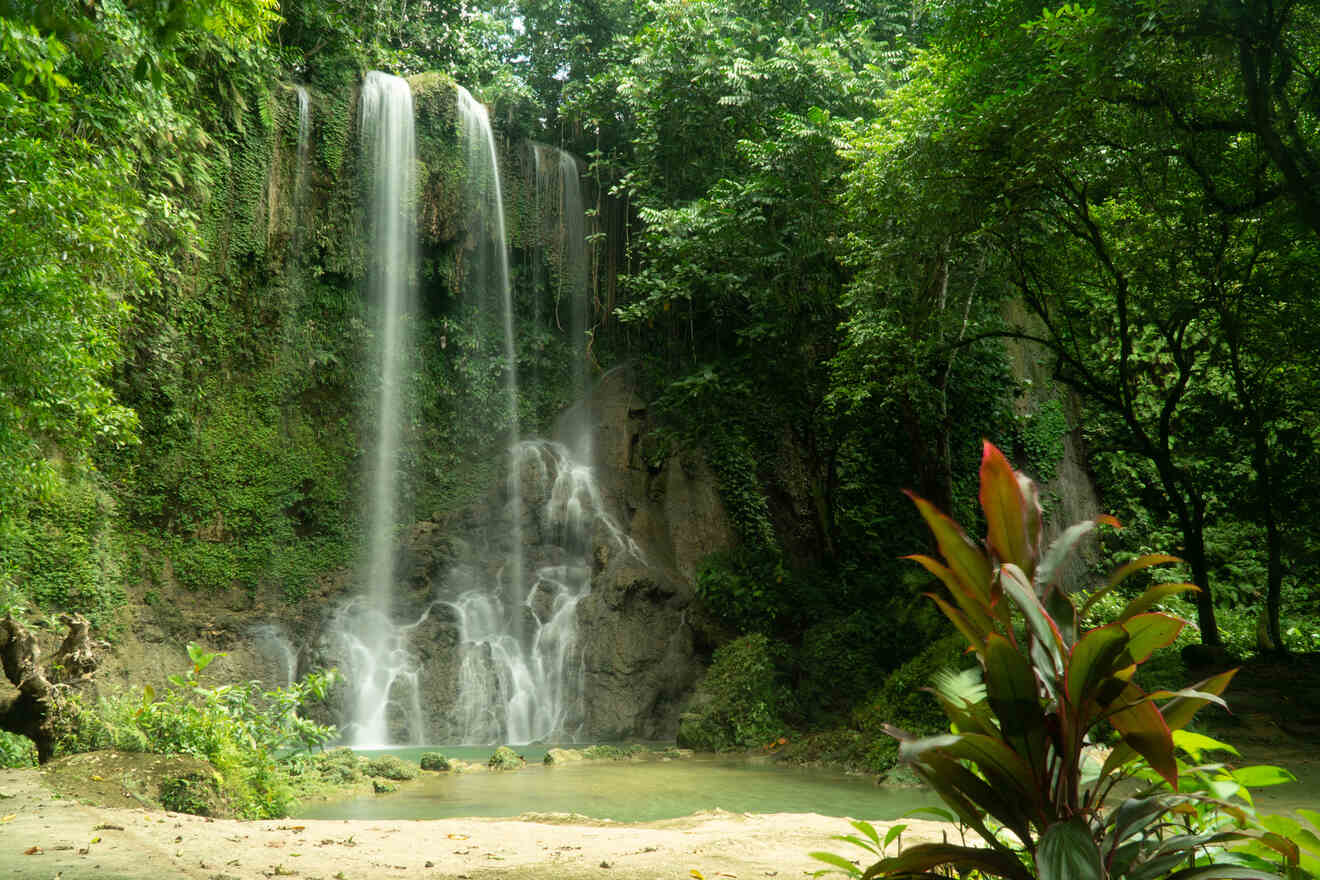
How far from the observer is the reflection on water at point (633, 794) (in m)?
6.84

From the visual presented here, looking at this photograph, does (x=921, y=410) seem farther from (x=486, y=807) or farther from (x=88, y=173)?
(x=88, y=173)

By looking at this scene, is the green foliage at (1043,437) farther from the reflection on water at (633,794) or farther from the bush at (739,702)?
the reflection on water at (633,794)

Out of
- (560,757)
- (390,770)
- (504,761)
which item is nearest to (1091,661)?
(390,770)

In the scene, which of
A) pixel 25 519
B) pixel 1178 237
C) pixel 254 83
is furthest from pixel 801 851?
pixel 254 83

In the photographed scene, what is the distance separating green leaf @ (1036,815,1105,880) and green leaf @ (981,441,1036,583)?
0.61 metres

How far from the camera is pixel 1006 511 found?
221 centimetres

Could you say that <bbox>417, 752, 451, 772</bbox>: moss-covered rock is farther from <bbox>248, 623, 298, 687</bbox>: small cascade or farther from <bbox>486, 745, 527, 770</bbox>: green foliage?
<bbox>248, 623, 298, 687</bbox>: small cascade

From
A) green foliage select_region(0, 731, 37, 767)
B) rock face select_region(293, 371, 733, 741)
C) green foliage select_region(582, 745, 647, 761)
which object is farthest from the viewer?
rock face select_region(293, 371, 733, 741)

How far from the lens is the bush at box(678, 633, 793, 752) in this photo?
11.1 meters

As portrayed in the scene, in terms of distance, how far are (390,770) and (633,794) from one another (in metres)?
2.56

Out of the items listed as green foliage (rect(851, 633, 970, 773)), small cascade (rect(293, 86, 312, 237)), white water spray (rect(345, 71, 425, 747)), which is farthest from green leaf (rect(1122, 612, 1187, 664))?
small cascade (rect(293, 86, 312, 237))

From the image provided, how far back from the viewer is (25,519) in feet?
32.6

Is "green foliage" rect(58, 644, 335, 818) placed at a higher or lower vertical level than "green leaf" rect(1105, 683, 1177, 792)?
lower

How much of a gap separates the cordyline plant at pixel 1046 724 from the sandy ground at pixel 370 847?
1.46 metres
